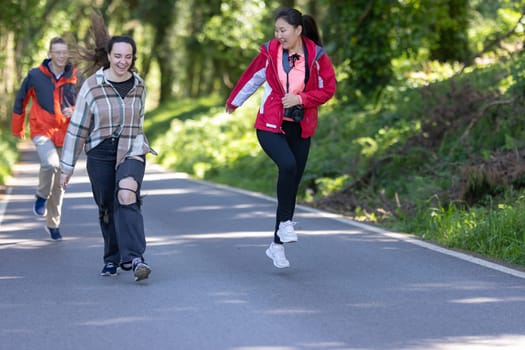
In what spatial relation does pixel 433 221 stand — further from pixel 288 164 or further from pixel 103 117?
pixel 103 117

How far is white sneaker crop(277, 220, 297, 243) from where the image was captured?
327 inches

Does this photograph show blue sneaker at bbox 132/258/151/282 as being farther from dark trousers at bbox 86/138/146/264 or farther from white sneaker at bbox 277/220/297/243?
white sneaker at bbox 277/220/297/243

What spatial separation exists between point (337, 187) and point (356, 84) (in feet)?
21.1

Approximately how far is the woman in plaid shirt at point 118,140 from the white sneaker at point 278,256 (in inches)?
43.0

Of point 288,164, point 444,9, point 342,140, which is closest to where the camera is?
point 288,164

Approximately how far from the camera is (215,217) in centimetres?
1306

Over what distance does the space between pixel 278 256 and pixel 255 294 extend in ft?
3.38

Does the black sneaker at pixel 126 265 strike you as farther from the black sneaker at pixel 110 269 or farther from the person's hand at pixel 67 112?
the person's hand at pixel 67 112

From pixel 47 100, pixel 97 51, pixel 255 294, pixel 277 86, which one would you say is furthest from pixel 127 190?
pixel 47 100

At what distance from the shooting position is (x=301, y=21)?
8273mm

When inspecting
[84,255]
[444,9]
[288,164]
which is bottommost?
[84,255]

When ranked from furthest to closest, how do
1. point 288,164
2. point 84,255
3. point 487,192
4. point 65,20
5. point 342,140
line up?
point 65,20
point 342,140
point 487,192
point 84,255
point 288,164

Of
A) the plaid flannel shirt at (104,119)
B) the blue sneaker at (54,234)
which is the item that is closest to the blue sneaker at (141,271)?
the plaid flannel shirt at (104,119)

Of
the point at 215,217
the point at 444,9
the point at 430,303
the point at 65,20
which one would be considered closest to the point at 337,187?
the point at 215,217
